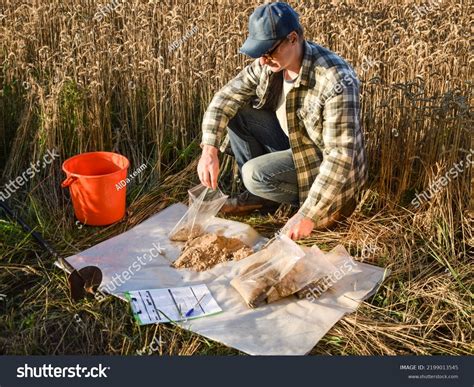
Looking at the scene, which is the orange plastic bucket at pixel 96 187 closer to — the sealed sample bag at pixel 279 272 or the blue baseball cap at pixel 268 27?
the sealed sample bag at pixel 279 272

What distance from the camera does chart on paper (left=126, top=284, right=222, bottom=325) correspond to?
309cm

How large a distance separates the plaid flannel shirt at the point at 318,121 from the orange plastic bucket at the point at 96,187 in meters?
0.59

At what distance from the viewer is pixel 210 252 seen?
3594mm

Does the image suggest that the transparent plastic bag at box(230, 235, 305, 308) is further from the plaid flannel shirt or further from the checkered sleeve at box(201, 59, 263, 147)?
the checkered sleeve at box(201, 59, 263, 147)

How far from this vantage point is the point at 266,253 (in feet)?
11.0

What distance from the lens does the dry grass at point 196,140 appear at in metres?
3.08

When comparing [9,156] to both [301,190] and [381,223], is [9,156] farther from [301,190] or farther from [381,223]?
[381,223]

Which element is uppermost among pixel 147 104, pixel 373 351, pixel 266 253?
pixel 147 104

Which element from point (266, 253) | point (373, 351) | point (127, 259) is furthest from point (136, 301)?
point (373, 351)

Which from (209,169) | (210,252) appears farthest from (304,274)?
(209,169)

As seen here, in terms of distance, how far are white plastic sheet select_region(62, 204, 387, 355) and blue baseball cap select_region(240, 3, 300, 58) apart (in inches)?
42.5

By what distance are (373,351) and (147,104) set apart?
7.62ft

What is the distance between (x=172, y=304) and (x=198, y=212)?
2.31ft

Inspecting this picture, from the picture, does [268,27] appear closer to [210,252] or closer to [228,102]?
[228,102]
